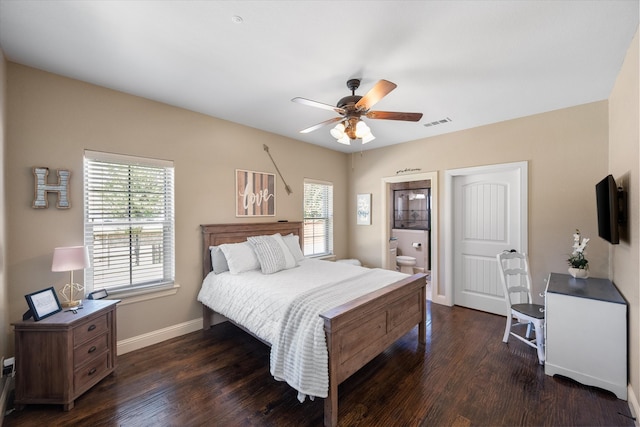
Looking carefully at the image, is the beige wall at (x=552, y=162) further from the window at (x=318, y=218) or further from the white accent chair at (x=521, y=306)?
the window at (x=318, y=218)

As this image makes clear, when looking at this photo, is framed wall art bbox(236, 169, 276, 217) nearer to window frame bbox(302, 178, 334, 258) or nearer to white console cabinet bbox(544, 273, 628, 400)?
window frame bbox(302, 178, 334, 258)

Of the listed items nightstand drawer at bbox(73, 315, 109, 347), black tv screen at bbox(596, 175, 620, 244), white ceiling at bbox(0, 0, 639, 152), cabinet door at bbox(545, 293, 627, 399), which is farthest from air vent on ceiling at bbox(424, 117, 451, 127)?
nightstand drawer at bbox(73, 315, 109, 347)

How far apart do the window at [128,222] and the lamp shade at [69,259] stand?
401mm

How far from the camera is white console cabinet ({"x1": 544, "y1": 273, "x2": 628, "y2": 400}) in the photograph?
6.93 feet

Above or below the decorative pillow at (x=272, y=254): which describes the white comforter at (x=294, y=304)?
below

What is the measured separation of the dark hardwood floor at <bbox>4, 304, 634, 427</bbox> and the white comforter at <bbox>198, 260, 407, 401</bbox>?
37cm

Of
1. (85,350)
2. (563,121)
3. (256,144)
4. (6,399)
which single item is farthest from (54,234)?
(563,121)

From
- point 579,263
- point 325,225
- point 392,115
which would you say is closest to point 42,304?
point 392,115

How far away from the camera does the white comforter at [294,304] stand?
1.84 m

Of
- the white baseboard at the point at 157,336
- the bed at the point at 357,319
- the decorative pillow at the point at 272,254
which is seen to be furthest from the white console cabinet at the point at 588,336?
the white baseboard at the point at 157,336

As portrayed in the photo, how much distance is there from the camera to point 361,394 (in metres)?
2.16

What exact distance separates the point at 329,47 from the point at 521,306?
3153 millimetres

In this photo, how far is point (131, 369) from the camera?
8.21ft

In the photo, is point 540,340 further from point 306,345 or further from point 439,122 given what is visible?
point 439,122
